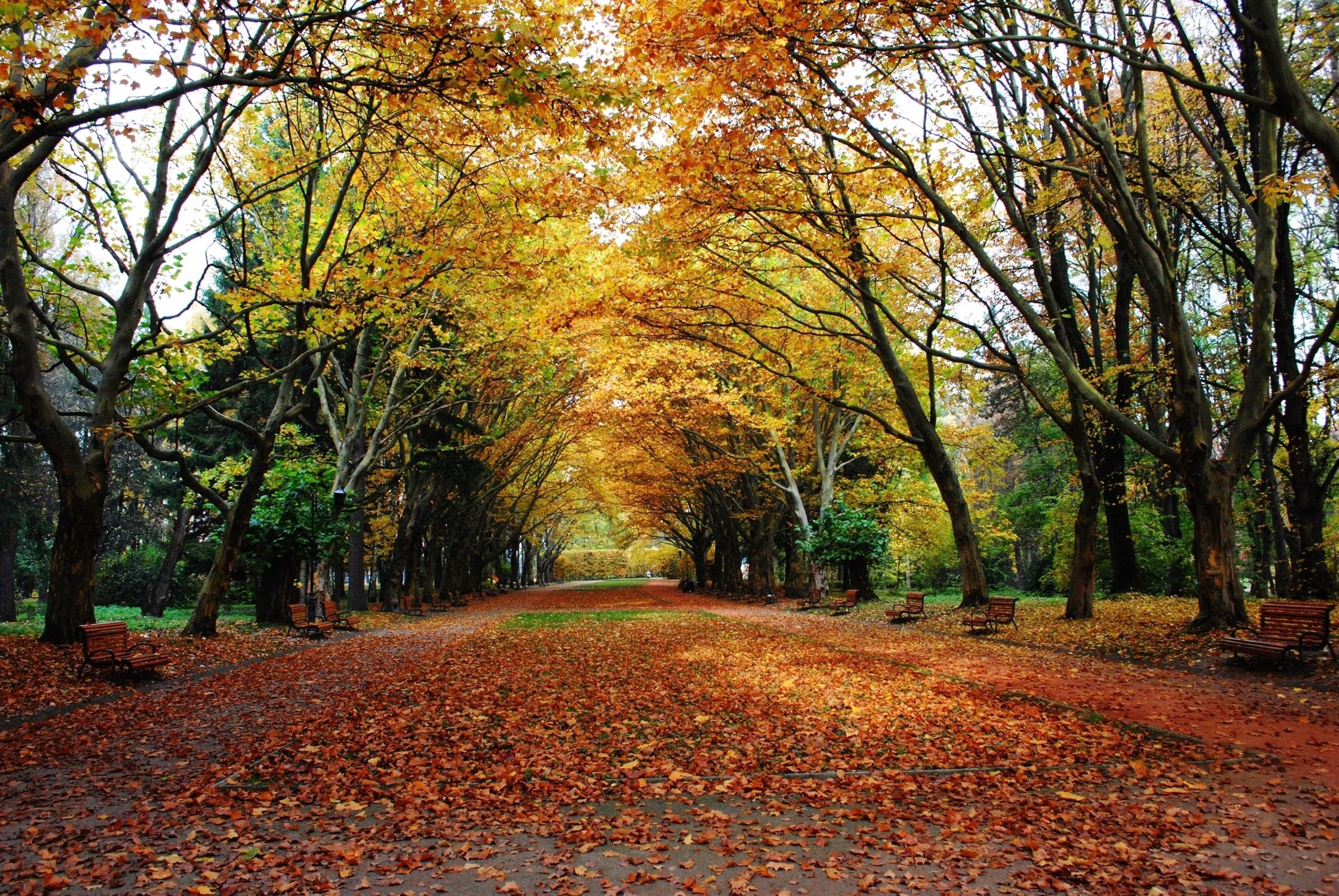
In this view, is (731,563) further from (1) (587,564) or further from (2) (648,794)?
(1) (587,564)

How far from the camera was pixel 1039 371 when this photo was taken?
26562 mm

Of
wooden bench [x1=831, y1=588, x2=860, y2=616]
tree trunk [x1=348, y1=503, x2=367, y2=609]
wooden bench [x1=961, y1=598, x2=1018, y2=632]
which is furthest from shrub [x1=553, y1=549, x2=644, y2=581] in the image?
wooden bench [x1=961, y1=598, x2=1018, y2=632]

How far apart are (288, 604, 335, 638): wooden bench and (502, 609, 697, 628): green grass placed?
4683 mm

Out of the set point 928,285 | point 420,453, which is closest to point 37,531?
point 420,453

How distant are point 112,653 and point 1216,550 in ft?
49.8

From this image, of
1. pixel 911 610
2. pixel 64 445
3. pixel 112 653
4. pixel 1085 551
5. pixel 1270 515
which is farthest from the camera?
pixel 1270 515

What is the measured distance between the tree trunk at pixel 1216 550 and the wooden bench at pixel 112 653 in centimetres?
1477

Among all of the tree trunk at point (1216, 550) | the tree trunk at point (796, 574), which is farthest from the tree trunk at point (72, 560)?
the tree trunk at point (796, 574)

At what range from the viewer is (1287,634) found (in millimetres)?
8859

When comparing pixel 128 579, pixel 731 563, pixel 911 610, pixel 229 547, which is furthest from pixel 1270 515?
pixel 128 579

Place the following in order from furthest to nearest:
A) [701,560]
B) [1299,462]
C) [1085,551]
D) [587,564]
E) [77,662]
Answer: [587,564]
[701,560]
[1085,551]
[1299,462]
[77,662]

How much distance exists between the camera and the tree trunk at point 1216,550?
10.7 metres

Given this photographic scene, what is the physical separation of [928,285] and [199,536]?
2700cm

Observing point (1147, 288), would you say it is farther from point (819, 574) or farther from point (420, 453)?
point (420, 453)
